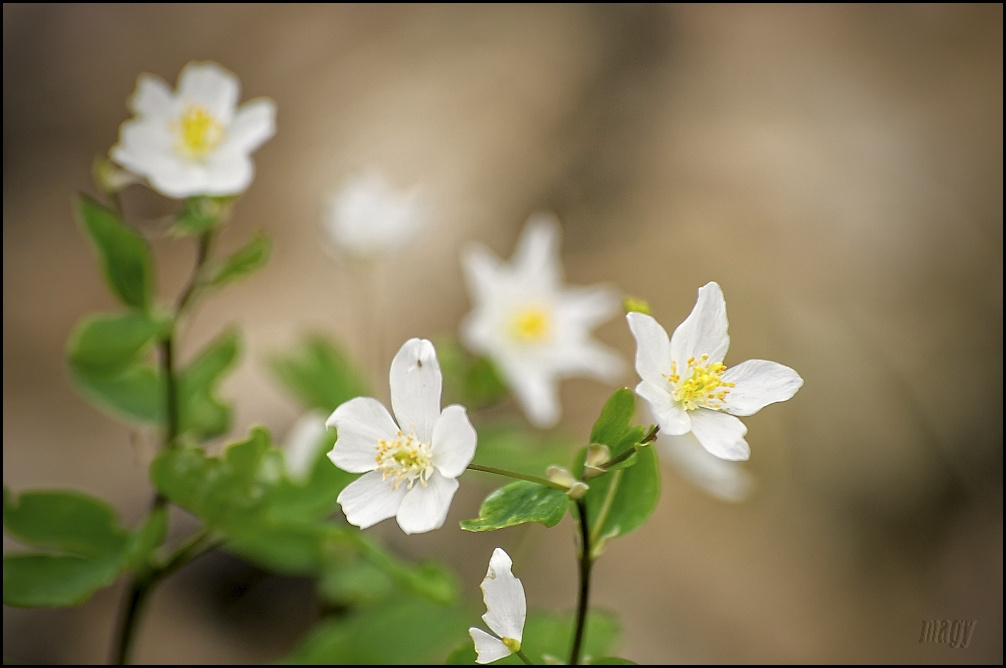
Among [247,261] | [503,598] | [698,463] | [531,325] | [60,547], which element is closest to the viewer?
[503,598]

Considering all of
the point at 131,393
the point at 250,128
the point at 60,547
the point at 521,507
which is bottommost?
the point at 60,547

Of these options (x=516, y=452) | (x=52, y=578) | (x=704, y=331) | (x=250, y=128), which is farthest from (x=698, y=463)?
(x=52, y=578)

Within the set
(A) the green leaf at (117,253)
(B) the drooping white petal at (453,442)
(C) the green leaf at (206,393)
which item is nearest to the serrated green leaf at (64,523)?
(C) the green leaf at (206,393)

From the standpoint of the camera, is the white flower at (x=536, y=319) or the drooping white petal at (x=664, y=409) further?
the white flower at (x=536, y=319)

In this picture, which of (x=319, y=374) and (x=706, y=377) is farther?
(x=319, y=374)

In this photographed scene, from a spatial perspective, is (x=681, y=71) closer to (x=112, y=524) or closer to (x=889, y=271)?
(x=889, y=271)

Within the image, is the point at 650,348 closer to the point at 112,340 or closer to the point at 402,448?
the point at 402,448

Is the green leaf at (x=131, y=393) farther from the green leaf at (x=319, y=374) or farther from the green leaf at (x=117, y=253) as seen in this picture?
the green leaf at (x=319, y=374)
